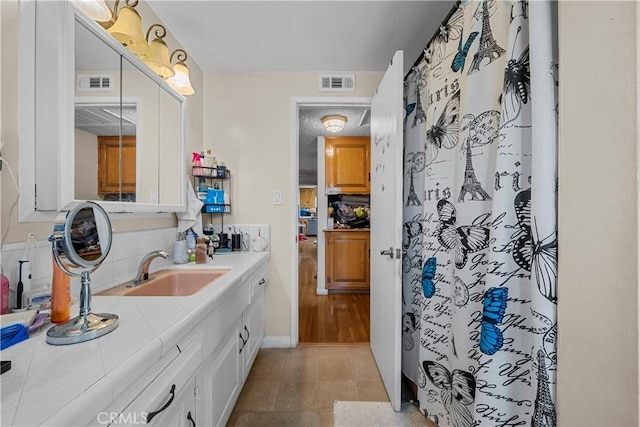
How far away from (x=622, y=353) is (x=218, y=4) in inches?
84.4

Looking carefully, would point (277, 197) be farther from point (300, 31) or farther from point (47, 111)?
point (47, 111)

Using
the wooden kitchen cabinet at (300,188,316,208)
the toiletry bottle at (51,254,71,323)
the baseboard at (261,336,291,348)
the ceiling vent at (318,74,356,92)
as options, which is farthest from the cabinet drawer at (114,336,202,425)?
the wooden kitchen cabinet at (300,188,316,208)

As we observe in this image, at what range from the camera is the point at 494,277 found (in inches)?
35.5

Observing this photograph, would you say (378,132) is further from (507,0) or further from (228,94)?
(228,94)

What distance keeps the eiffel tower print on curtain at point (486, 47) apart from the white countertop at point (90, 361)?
140cm

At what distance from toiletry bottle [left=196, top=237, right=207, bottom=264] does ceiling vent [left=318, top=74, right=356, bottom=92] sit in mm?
1549

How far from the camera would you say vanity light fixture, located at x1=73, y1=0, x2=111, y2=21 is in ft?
3.40

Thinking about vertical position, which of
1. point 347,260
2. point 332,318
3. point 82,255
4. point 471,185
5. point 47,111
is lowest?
point 332,318

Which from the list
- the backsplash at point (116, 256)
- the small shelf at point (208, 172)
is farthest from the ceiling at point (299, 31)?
the backsplash at point (116, 256)

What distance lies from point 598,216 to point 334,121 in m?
2.88

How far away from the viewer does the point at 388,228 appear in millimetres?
1613

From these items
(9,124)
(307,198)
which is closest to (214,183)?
(9,124)

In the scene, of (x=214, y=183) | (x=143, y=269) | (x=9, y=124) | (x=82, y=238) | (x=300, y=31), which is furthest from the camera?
(x=214, y=183)

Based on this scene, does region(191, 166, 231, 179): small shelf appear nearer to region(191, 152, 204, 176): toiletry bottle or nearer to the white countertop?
region(191, 152, 204, 176): toiletry bottle
